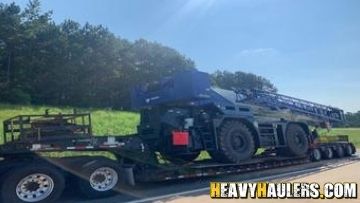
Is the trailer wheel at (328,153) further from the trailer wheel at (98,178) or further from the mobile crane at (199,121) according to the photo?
the trailer wheel at (98,178)

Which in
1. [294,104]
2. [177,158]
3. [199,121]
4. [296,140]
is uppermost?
[294,104]

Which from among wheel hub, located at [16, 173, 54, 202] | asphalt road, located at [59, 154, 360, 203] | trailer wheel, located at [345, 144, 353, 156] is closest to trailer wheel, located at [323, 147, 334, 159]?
trailer wheel, located at [345, 144, 353, 156]

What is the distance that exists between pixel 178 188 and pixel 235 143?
9.22 ft

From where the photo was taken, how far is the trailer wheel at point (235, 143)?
1201 centimetres

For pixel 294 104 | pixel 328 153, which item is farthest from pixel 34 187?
pixel 328 153

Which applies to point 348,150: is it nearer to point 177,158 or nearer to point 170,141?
point 177,158

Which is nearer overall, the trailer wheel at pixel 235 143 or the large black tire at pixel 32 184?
the large black tire at pixel 32 184

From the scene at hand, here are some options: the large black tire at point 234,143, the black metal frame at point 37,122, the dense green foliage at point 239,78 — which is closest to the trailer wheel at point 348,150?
the large black tire at point 234,143

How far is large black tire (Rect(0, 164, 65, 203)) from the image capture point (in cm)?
800

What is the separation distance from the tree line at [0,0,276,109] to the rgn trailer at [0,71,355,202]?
26.5 meters

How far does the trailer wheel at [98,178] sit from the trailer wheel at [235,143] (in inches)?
141

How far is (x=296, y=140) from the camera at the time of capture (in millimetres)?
15133

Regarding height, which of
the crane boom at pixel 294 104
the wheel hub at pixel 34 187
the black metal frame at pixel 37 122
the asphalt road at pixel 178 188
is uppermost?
the crane boom at pixel 294 104

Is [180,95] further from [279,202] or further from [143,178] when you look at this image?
[279,202]
